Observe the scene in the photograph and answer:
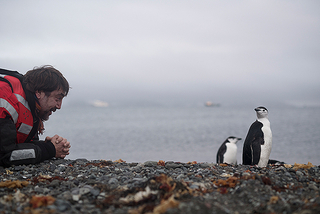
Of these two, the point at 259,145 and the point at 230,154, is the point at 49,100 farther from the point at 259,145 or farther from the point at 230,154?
the point at 230,154

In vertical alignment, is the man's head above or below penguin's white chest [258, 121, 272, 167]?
above

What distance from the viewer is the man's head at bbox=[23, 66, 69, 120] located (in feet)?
12.0

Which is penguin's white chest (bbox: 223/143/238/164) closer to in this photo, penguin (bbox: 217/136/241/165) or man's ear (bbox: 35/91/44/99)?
penguin (bbox: 217/136/241/165)

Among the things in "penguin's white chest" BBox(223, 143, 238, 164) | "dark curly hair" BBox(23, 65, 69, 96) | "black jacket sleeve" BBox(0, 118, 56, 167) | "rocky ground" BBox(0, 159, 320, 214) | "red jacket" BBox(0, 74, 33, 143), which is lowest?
"penguin's white chest" BBox(223, 143, 238, 164)

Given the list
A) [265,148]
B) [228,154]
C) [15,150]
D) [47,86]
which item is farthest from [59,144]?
[228,154]

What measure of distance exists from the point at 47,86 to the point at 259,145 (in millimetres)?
4054

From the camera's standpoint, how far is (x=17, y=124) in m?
3.58

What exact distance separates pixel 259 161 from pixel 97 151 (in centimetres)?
1366

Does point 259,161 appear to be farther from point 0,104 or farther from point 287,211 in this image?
point 0,104

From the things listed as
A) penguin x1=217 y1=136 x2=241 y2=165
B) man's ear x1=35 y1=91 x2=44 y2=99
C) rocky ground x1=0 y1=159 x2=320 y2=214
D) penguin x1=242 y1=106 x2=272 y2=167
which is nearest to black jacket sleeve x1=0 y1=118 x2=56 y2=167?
rocky ground x1=0 y1=159 x2=320 y2=214

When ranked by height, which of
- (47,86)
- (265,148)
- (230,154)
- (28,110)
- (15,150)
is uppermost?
(47,86)

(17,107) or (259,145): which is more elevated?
(17,107)

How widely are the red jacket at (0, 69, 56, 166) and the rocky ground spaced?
34cm

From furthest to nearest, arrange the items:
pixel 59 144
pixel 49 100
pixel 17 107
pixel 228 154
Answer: pixel 228 154, pixel 59 144, pixel 49 100, pixel 17 107
